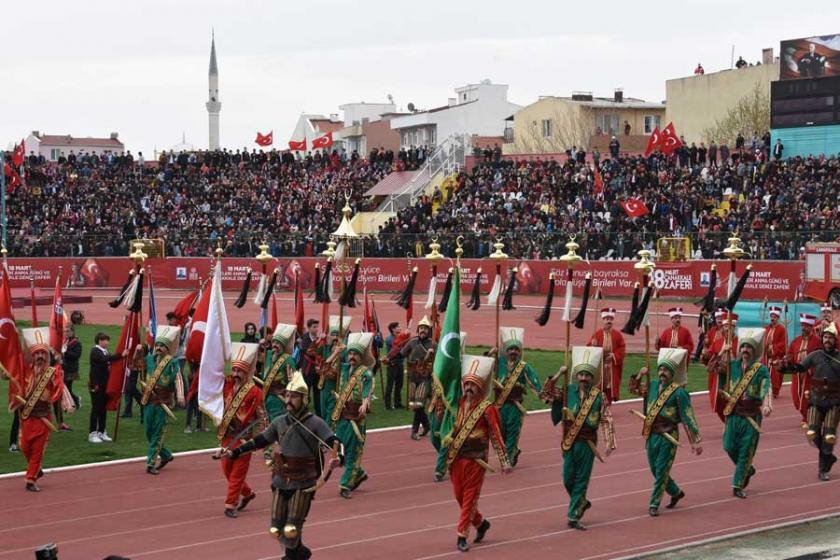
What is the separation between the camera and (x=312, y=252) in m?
54.2

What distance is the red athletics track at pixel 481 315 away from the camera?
37500mm

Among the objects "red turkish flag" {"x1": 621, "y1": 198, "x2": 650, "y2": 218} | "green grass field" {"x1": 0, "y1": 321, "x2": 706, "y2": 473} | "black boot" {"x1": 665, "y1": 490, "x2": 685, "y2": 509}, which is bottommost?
"green grass field" {"x1": 0, "y1": 321, "x2": 706, "y2": 473}

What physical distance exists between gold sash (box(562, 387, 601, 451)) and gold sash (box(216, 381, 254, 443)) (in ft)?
12.4

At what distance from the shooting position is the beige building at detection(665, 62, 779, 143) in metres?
70.1

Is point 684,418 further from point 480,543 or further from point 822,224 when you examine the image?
point 822,224

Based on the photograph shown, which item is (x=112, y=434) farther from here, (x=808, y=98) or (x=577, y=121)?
(x=577, y=121)

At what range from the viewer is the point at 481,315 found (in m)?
44.3

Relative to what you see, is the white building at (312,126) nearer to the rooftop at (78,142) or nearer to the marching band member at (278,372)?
the rooftop at (78,142)

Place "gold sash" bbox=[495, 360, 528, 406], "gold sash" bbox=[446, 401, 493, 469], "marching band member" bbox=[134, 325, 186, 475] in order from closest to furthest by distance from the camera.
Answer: "gold sash" bbox=[446, 401, 493, 469]
"marching band member" bbox=[134, 325, 186, 475]
"gold sash" bbox=[495, 360, 528, 406]

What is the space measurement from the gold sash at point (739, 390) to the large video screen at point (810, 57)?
38.9 m

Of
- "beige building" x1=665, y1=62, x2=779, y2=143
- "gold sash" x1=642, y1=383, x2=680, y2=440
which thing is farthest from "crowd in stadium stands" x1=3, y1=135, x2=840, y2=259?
"gold sash" x1=642, y1=383, x2=680, y2=440

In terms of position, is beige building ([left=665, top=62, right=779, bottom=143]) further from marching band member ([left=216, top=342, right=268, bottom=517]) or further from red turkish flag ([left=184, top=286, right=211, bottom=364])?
marching band member ([left=216, top=342, right=268, bottom=517])

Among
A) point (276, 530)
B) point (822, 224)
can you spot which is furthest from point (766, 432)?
point (822, 224)

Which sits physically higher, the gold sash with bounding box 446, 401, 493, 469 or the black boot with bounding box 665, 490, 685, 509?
the gold sash with bounding box 446, 401, 493, 469
